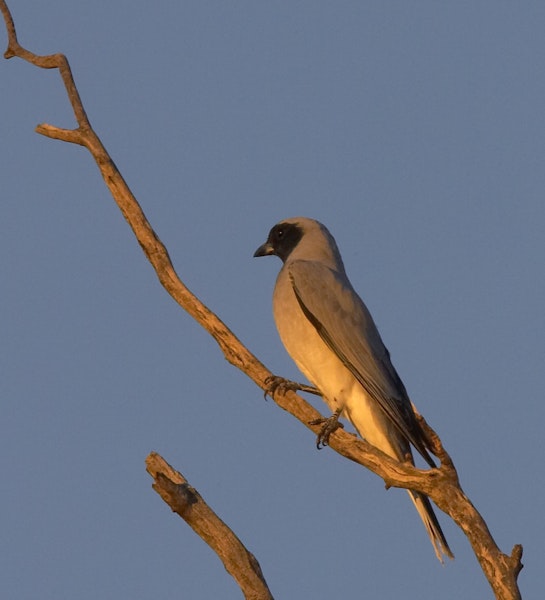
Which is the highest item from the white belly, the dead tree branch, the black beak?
the black beak

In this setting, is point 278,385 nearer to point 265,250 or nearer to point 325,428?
point 325,428

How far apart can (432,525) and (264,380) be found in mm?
1570

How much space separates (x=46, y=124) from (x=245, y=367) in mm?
2305

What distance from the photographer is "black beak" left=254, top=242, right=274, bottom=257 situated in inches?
388

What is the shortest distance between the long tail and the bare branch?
6.27 ft

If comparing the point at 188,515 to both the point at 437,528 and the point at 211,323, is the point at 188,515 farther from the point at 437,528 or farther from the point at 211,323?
the point at 437,528

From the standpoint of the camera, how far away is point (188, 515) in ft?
20.6

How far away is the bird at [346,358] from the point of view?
25.5 ft

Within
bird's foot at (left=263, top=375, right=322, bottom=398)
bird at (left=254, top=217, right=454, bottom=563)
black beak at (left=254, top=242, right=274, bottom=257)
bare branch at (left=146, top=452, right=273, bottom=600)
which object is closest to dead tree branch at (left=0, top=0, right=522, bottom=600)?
bird's foot at (left=263, top=375, right=322, bottom=398)

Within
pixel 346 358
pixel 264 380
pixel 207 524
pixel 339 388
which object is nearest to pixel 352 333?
pixel 346 358

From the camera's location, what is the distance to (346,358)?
796cm

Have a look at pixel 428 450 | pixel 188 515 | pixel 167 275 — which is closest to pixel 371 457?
pixel 428 450

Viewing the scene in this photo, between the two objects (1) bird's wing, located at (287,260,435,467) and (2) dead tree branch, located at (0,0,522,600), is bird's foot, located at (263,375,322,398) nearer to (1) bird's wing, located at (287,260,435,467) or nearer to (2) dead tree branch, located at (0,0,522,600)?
(2) dead tree branch, located at (0,0,522,600)

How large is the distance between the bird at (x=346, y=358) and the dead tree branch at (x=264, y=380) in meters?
0.51
